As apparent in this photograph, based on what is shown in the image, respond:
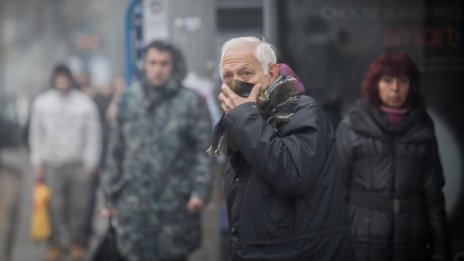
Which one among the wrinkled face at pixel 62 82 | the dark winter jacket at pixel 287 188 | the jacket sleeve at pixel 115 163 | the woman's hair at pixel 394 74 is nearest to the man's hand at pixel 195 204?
the jacket sleeve at pixel 115 163

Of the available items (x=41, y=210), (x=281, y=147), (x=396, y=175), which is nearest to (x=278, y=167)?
(x=281, y=147)

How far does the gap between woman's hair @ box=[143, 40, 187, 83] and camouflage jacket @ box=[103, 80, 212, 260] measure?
126 millimetres

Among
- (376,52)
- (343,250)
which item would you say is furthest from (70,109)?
(343,250)

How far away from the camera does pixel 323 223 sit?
11.4 feet

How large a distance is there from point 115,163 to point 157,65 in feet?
2.19

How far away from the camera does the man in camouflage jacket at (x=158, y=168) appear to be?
18.9ft

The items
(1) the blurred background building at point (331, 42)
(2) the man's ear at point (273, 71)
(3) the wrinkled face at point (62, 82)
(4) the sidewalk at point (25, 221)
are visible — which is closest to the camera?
(2) the man's ear at point (273, 71)

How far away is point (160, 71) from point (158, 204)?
2.71 ft

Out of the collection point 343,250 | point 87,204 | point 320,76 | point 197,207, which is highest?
point 320,76

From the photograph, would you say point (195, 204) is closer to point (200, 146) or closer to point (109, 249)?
point (200, 146)

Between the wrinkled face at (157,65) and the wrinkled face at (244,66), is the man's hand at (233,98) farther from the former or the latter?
the wrinkled face at (157,65)

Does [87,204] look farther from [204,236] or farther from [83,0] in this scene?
[83,0]

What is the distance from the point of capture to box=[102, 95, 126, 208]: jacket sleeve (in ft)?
19.1

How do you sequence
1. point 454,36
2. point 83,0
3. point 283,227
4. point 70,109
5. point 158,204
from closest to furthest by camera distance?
1. point 283,227
2. point 454,36
3. point 158,204
4. point 70,109
5. point 83,0
